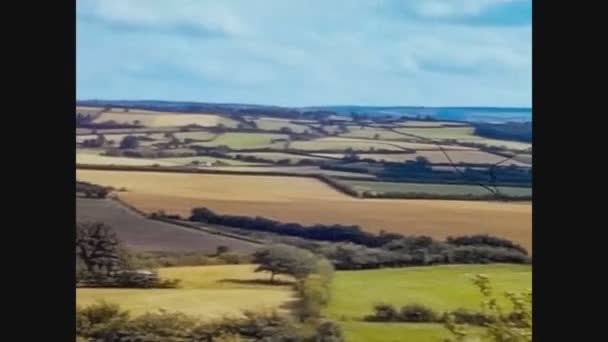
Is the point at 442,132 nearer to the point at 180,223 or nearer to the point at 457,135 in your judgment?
the point at 457,135

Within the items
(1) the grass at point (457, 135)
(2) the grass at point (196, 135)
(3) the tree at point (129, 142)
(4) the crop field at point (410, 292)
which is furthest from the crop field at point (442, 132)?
(3) the tree at point (129, 142)

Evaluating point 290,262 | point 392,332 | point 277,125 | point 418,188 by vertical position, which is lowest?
point 392,332

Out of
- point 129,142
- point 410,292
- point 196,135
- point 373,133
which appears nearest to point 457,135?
point 373,133

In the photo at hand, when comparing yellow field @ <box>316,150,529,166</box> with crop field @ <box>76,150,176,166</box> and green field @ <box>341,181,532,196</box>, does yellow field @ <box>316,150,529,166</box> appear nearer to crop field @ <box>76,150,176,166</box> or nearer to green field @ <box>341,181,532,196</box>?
green field @ <box>341,181,532,196</box>

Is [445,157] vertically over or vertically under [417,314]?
over

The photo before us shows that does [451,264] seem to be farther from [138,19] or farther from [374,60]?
[138,19]
